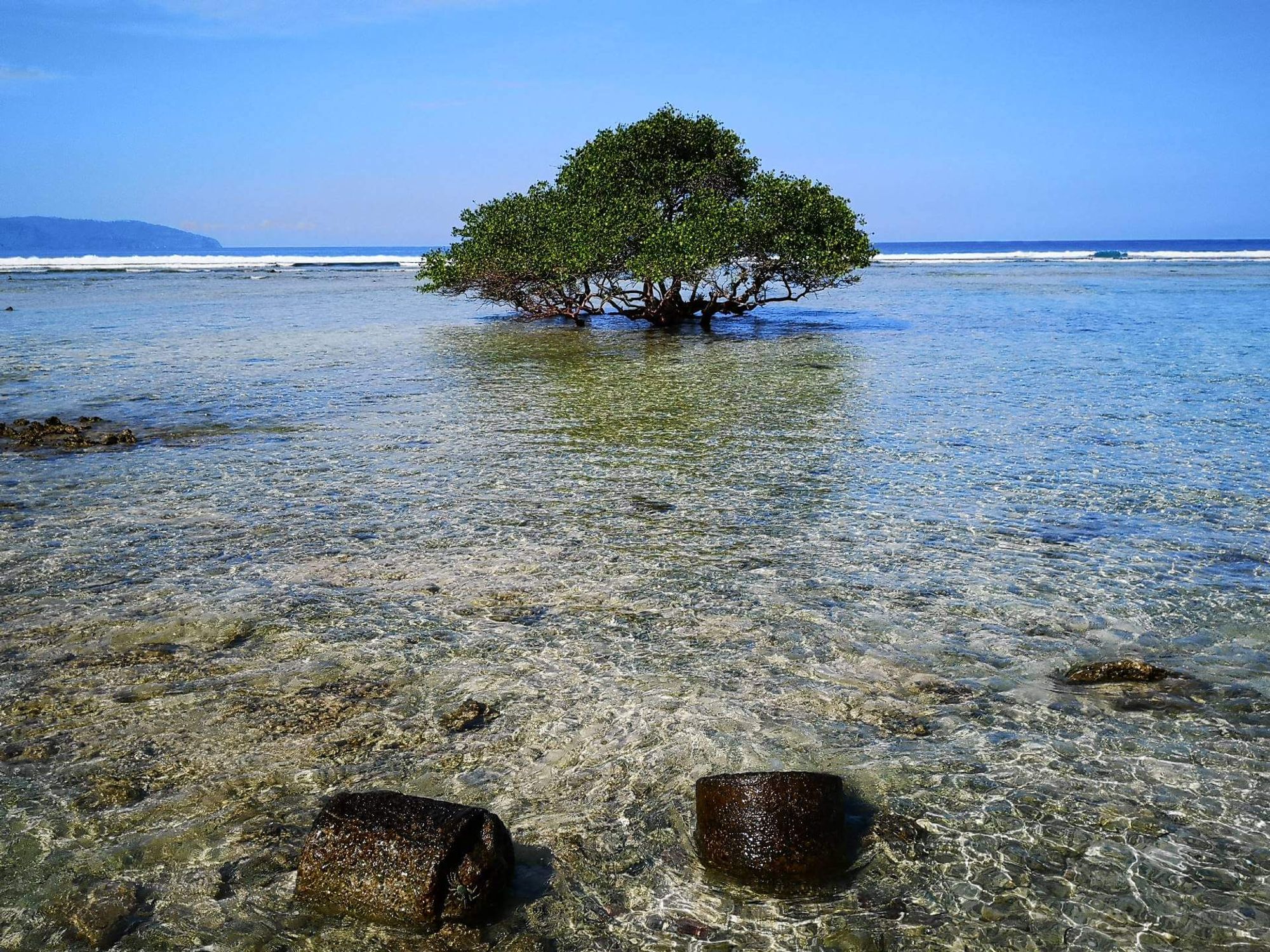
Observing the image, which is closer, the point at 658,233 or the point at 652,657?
the point at 652,657

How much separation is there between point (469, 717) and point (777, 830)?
2.42 m

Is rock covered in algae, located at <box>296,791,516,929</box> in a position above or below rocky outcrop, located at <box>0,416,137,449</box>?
below

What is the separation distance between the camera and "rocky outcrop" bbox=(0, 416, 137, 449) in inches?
564

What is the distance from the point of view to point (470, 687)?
661 centimetres

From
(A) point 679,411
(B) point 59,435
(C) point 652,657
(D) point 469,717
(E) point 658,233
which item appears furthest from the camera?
(E) point 658,233

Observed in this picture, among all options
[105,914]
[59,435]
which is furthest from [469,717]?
[59,435]

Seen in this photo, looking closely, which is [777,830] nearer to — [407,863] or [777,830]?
[777,830]

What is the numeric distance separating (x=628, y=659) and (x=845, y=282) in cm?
2796

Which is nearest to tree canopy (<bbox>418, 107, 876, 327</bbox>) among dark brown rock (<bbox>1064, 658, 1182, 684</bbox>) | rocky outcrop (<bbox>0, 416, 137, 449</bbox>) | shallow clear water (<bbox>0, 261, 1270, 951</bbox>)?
shallow clear water (<bbox>0, 261, 1270, 951</bbox>)

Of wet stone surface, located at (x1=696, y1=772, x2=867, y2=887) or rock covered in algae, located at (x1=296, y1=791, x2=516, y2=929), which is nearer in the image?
rock covered in algae, located at (x1=296, y1=791, x2=516, y2=929)

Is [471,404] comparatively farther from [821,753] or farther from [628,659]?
[821,753]

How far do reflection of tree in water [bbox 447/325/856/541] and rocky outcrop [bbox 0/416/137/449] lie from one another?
6005mm

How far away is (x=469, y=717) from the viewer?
6.20 metres

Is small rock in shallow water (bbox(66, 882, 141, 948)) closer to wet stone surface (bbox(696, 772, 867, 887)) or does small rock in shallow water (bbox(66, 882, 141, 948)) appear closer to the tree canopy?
wet stone surface (bbox(696, 772, 867, 887))
